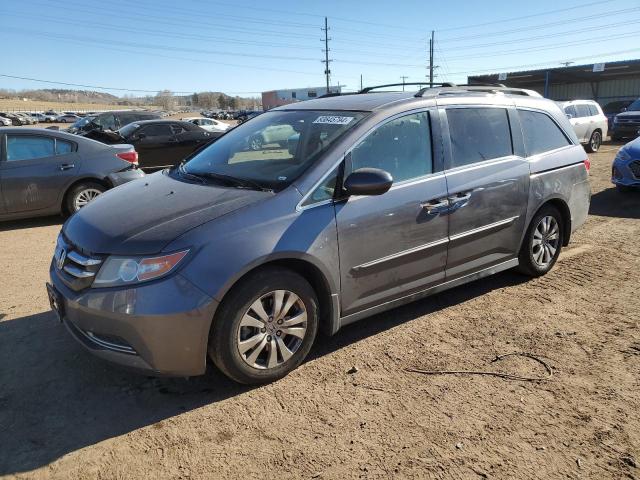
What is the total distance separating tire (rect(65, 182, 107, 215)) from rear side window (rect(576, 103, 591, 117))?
48.7 feet

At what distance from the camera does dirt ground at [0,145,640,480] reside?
253cm

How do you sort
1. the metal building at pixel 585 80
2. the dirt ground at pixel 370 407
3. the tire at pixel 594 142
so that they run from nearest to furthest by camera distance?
the dirt ground at pixel 370 407, the tire at pixel 594 142, the metal building at pixel 585 80

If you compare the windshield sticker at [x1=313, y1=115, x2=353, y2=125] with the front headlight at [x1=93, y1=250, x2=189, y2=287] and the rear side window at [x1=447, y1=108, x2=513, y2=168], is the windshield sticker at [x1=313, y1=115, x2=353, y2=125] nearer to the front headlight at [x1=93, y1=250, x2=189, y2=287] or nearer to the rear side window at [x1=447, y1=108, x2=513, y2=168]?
the rear side window at [x1=447, y1=108, x2=513, y2=168]

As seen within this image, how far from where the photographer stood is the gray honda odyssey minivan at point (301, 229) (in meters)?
2.84

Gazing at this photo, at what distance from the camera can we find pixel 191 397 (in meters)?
3.12

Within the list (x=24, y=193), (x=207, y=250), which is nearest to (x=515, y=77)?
(x=24, y=193)

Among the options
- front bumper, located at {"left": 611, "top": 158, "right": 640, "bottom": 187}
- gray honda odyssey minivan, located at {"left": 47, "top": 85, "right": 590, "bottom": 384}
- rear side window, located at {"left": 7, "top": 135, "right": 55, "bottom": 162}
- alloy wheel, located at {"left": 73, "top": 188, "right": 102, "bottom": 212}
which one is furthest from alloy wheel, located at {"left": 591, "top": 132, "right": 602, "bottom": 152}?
rear side window, located at {"left": 7, "top": 135, "right": 55, "bottom": 162}

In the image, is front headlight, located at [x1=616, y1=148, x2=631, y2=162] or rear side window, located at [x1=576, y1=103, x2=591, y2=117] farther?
rear side window, located at [x1=576, y1=103, x2=591, y2=117]

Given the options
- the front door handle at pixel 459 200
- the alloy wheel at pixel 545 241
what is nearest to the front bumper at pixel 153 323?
the front door handle at pixel 459 200

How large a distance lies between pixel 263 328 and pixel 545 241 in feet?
10.4

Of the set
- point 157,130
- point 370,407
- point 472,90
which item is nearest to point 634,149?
point 472,90

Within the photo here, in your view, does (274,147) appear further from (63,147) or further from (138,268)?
(63,147)

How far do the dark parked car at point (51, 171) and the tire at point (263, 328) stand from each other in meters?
4.91

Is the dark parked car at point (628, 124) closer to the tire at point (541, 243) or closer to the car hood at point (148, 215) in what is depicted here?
the tire at point (541, 243)
